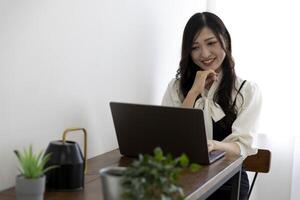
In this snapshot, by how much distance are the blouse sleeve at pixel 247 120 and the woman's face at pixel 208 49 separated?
17cm

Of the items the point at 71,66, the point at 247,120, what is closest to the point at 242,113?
the point at 247,120

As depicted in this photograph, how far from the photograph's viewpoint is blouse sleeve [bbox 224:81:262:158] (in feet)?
6.50

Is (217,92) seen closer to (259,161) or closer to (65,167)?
(259,161)

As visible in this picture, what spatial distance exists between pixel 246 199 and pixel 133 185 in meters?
1.33

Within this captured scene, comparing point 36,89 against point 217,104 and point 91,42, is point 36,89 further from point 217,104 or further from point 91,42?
point 217,104

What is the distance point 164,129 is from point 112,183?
1.82 ft

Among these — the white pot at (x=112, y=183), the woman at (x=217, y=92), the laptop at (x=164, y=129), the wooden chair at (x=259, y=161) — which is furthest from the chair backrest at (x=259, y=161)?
the white pot at (x=112, y=183)

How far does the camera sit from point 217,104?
6.75ft

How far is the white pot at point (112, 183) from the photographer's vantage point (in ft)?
3.15

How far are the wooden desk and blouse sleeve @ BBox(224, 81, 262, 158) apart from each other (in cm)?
22

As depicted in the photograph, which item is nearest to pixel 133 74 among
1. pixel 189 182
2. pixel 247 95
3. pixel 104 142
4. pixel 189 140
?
pixel 104 142

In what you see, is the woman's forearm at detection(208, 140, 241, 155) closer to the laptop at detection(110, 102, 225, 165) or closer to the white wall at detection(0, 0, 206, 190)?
the laptop at detection(110, 102, 225, 165)

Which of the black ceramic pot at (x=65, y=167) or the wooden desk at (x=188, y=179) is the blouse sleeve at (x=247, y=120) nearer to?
the wooden desk at (x=188, y=179)

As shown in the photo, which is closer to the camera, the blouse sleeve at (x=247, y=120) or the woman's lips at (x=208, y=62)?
the blouse sleeve at (x=247, y=120)
